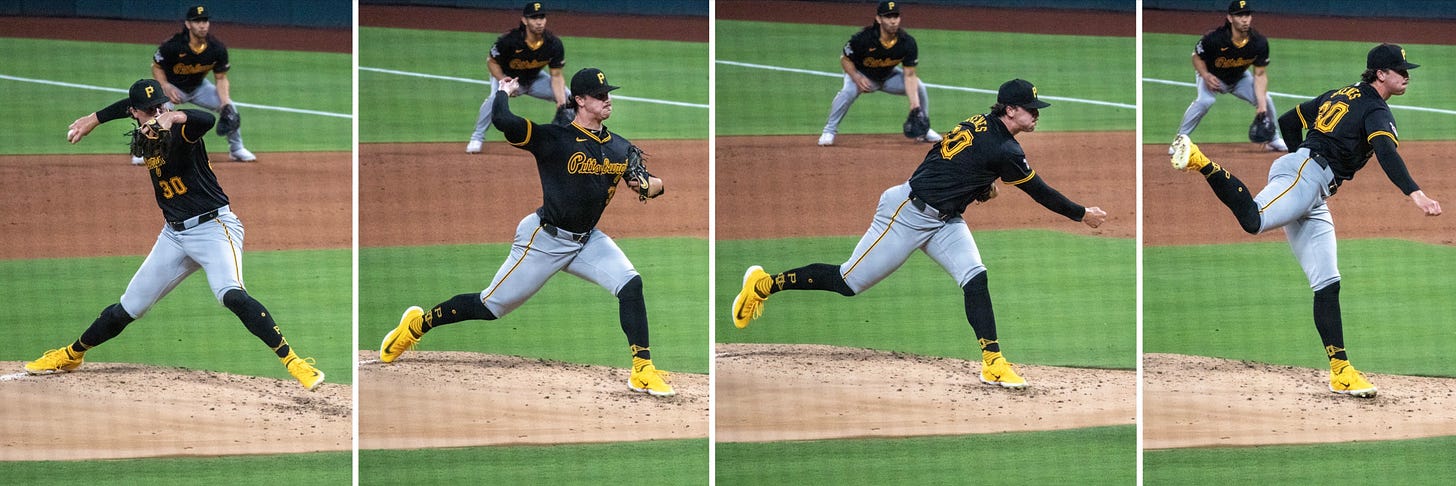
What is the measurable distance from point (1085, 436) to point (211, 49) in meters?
3.77

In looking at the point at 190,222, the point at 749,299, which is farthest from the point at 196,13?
the point at 749,299

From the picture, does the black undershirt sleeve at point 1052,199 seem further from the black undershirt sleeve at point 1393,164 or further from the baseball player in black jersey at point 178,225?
the baseball player in black jersey at point 178,225

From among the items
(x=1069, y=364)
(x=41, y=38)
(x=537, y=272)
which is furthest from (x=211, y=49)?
(x=1069, y=364)

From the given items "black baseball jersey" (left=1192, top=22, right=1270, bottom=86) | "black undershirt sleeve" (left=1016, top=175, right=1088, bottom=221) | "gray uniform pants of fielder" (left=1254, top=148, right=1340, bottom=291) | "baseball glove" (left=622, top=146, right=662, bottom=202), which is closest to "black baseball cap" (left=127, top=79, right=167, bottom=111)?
"baseball glove" (left=622, top=146, right=662, bottom=202)

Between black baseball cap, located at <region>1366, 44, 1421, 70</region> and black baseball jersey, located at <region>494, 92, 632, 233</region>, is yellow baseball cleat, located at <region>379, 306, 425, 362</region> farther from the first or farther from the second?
black baseball cap, located at <region>1366, 44, 1421, 70</region>

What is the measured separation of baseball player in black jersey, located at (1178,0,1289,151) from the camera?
648 cm

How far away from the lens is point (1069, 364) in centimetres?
643

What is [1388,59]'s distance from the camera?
6168 mm

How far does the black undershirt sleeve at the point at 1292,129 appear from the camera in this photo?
6223 mm

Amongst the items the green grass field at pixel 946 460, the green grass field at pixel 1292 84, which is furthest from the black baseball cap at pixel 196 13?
the green grass field at pixel 1292 84

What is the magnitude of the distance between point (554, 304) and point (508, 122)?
934 mm

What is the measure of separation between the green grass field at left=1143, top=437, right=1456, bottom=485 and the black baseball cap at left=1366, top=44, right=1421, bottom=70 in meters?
1.46

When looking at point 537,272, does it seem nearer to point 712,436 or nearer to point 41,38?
point 712,436

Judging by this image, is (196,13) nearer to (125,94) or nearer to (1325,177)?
(125,94)
